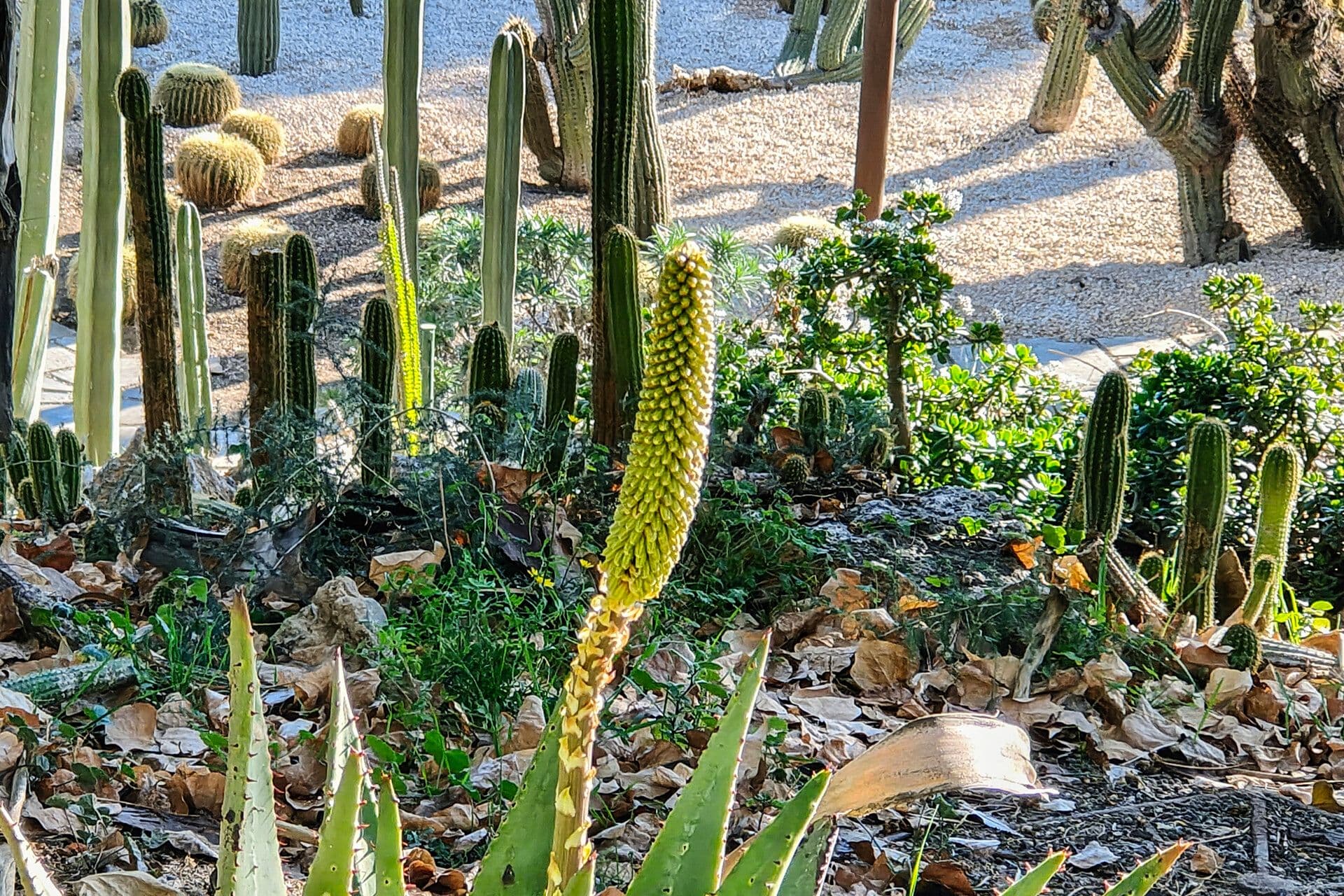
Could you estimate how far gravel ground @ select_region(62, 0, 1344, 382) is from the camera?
11477 mm

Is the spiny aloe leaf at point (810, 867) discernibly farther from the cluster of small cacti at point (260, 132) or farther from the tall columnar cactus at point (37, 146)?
the cluster of small cacti at point (260, 132)

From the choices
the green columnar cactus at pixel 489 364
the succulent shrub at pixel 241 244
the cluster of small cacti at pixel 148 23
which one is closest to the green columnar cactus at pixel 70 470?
the green columnar cactus at pixel 489 364

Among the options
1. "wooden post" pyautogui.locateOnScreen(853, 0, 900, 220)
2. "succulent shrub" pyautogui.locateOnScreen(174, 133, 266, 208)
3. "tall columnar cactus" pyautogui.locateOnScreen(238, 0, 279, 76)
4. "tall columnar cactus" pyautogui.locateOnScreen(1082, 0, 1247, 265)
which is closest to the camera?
"wooden post" pyautogui.locateOnScreen(853, 0, 900, 220)

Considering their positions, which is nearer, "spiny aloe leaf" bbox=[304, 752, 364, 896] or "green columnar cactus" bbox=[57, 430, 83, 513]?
"spiny aloe leaf" bbox=[304, 752, 364, 896]

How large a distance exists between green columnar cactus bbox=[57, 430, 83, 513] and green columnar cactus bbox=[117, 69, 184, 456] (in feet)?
0.71

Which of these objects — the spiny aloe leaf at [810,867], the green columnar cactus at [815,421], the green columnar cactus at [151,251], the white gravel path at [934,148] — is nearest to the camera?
the spiny aloe leaf at [810,867]

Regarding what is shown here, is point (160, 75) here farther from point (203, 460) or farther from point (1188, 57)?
point (203, 460)

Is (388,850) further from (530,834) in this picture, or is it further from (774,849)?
(774,849)

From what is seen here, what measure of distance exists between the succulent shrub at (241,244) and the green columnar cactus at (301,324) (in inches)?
298

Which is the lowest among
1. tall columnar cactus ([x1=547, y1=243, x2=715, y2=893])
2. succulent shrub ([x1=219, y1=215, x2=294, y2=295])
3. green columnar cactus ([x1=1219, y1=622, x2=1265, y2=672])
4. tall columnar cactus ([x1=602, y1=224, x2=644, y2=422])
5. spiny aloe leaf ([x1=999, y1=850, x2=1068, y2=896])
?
succulent shrub ([x1=219, y1=215, x2=294, y2=295])

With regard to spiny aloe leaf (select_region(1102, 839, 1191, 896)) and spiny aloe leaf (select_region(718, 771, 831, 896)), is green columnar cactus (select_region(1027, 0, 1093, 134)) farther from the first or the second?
spiny aloe leaf (select_region(718, 771, 831, 896))

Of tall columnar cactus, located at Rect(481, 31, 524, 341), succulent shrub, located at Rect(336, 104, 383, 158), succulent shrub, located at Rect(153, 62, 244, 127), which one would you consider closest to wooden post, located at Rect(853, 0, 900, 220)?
tall columnar cactus, located at Rect(481, 31, 524, 341)

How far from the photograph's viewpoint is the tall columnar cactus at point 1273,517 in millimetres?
3492

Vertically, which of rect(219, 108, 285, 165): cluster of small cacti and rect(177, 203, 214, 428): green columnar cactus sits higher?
rect(177, 203, 214, 428): green columnar cactus
